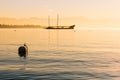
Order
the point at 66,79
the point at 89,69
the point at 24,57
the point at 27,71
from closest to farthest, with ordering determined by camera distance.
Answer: the point at 66,79 < the point at 27,71 < the point at 89,69 < the point at 24,57

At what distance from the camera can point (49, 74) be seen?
127ft

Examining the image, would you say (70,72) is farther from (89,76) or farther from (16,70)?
(16,70)

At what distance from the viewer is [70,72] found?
40.7 m

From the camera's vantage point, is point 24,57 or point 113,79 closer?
point 113,79

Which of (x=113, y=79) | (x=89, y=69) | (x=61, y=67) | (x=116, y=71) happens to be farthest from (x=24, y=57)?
(x=113, y=79)

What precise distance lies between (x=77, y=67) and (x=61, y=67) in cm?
243

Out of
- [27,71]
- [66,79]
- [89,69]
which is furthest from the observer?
[89,69]

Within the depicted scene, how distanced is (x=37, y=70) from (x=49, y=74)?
11.7ft

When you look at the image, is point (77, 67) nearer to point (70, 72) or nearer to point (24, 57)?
point (70, 72)

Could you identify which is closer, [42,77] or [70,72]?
[42,77]

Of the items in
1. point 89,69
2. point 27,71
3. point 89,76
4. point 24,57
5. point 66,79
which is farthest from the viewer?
point 24,57

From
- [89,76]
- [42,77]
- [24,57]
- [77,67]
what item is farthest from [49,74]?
[24,57]

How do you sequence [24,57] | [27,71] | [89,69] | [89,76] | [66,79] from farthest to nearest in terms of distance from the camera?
1. [24,57]
2. [89,69]
3. [27,71]
4. [89,76]
5. [66,79]

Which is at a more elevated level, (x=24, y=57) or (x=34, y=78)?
(x=24, y=57)
